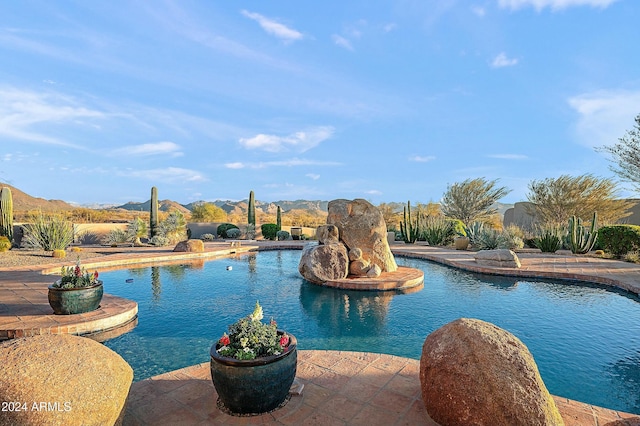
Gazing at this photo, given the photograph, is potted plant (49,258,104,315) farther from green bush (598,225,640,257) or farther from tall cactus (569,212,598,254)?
tall cactus (569,212,598,254)

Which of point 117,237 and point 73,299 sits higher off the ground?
point 117,237

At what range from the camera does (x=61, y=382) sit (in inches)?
90.0

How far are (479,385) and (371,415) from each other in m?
1.04

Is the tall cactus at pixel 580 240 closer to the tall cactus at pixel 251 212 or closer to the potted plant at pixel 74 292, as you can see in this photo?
the potted plant at pixel 74 292

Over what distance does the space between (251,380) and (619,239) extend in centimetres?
1655

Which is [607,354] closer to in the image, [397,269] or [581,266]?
Answer: [397,269]

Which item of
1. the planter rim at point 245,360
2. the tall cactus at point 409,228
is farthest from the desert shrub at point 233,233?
the planter rim at point 245,360

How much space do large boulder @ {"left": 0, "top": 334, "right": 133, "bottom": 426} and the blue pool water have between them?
6.86ft

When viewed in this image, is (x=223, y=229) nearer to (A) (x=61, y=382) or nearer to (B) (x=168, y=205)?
(A) (x=61, y=382)

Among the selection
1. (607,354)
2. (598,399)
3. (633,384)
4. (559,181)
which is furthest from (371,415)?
(559,181)

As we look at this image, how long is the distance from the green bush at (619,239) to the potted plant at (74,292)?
17443mm

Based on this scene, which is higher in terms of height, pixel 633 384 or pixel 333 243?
pixel 333 243

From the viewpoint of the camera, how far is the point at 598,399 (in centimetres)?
389

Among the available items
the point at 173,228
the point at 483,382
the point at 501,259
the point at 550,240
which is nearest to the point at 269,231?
the point at 173,228
